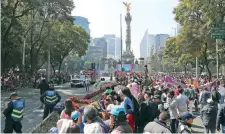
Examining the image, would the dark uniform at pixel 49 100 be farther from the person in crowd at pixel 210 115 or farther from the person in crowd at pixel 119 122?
the person in crowd at pixel 119 122

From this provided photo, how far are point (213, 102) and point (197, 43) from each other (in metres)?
25.0

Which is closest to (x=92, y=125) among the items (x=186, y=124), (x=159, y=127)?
(x=159, y=127)

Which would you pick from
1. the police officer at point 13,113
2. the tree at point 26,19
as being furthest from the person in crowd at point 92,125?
the tree at point 26,19

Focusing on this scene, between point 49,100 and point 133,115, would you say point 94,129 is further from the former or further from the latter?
point 49,100

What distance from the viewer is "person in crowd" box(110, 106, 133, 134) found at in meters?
4.91

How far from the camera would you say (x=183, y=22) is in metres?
36.1

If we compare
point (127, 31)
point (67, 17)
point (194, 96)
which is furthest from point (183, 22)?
point (127, 31)

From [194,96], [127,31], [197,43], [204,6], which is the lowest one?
[194,96]

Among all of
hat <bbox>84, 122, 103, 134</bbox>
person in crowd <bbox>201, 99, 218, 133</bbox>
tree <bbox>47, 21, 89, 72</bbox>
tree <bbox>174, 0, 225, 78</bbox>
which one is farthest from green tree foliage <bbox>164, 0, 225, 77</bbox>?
tree <bbox>47, 21, 89, 72</bbox>

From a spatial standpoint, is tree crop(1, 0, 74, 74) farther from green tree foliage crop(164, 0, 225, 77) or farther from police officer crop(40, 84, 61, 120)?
police officer crop(40, 84, 61, 120)

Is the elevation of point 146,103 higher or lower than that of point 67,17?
lower

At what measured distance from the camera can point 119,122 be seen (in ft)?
16.6

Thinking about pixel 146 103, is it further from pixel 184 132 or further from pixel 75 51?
pixel 75 51

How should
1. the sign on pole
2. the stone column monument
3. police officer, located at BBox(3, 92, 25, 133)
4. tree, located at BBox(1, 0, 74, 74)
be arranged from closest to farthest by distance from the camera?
police officer, located at BBox(3, 92, 25, 133) → the sign on pole → tree, located at BBox(1, 0, 74, 74) → the stone column monument
